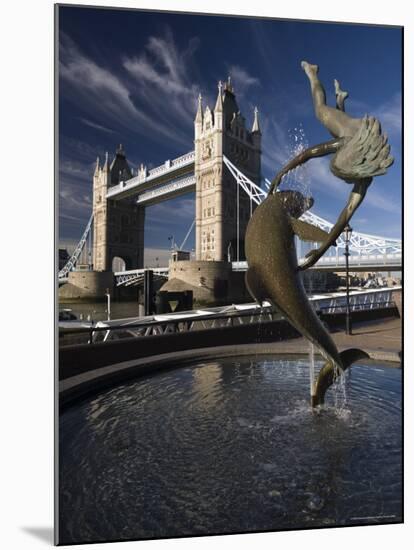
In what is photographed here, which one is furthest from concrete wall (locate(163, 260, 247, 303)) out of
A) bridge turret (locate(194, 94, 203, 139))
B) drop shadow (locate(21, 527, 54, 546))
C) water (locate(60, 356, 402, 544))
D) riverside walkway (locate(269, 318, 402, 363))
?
drop shadow (locate(21, 527, 54, 546))

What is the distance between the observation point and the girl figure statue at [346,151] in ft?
10.5

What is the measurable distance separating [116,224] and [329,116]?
87.1 feet

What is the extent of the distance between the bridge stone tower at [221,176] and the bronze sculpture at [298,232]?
23921 millimetres

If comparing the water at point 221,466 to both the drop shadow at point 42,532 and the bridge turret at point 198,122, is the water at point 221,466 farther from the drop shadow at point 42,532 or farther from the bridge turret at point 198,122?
the bridge turret at point 198,122

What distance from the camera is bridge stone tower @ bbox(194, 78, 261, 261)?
2878 centimetres

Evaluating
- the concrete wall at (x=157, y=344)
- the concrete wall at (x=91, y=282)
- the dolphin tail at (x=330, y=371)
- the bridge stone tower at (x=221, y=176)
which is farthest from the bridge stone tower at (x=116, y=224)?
the dolphin tail at (x=330, y=371)

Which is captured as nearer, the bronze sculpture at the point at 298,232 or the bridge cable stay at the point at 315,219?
the bronze sculpture at the point at 298,232

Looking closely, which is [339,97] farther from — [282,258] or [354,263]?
[354,263]

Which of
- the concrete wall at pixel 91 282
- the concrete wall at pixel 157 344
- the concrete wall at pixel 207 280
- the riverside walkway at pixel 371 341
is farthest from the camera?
the concrete wall at pixel 207 280

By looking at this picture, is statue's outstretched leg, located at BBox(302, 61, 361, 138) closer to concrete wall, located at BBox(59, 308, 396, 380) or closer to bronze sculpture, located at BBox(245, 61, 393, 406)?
bronze sculpture, located at BBox(245, 61, 393, 406)

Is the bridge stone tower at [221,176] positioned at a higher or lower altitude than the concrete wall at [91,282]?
higher

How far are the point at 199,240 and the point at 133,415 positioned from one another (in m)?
27.2

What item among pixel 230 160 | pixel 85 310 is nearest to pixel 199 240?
pixel 230 160

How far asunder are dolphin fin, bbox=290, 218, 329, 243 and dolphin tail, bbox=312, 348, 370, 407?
111 cm
